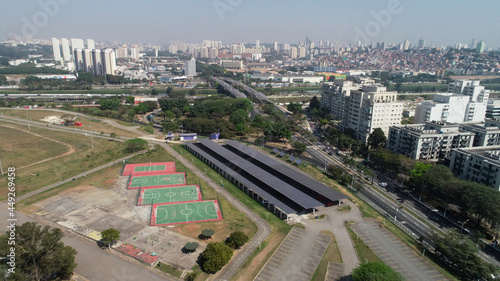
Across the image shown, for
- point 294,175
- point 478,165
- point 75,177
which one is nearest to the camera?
point 478,165

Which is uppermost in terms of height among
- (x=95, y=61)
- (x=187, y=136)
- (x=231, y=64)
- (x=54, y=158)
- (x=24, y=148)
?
(x=231, y=64)

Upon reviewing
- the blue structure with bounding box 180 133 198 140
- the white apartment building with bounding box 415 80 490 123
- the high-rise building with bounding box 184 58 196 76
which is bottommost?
the blue structure with bounding box 180 133 198 140

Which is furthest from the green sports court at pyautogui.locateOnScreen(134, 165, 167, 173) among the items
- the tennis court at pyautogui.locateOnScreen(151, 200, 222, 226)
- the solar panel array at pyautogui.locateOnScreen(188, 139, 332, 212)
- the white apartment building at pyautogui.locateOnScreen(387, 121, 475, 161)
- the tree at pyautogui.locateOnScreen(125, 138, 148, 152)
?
the white apartment building at pyautogui.locateOnScreen(387, 121, 475, 161)

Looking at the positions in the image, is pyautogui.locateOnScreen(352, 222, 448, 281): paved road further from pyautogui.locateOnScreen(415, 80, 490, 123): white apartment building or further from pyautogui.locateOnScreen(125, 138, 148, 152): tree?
pyautogui.locateOnScreen(415, 80, 490, 123): white apartment building

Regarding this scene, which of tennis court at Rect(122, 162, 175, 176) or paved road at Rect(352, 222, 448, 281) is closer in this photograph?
paved road at Rect(352, 222, 448, 281)

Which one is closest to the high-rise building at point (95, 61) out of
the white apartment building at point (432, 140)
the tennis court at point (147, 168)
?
the tennis court at point (147, 168)

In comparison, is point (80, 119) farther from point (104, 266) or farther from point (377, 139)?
point (377, 139)

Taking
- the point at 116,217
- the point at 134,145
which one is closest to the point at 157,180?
the point at 116,217

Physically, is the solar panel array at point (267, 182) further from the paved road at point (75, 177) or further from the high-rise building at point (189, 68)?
the high-rise building at point (189, 68)
